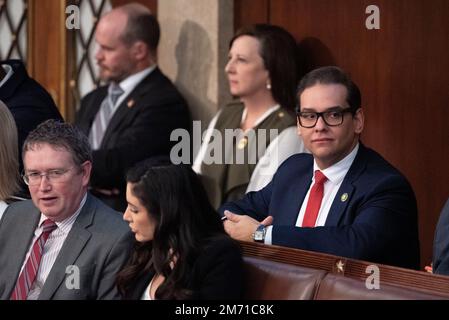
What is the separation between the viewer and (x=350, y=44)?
231 inches

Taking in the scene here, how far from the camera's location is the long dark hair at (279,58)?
586 cm

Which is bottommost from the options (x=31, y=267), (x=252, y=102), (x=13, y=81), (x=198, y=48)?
(x=31, y=267)

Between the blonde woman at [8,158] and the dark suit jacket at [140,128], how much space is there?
61.8 inches

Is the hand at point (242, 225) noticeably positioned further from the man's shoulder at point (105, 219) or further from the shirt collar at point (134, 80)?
the shirt collar at point (134, 80)

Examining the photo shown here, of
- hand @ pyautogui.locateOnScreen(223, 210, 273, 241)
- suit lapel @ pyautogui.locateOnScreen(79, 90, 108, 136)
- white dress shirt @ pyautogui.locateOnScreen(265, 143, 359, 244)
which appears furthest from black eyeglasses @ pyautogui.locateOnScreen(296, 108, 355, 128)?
suit lapel @ pyautogui.locateOnScreen(79, 90, 108, 136)

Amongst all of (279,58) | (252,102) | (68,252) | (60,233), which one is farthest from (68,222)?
(279,58)

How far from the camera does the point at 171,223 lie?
3.74 meters

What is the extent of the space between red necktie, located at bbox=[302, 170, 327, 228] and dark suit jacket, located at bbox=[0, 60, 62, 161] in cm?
145

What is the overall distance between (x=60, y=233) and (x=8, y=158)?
0.58m

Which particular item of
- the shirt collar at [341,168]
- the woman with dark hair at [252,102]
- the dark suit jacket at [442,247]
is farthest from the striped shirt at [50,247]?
the woman with dark hair at [252,102]

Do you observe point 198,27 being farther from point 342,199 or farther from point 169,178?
point 169,178

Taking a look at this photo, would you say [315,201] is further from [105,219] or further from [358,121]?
[105,219]

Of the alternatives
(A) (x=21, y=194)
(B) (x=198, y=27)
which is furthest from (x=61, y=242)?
(B) (x=198, y=27)
